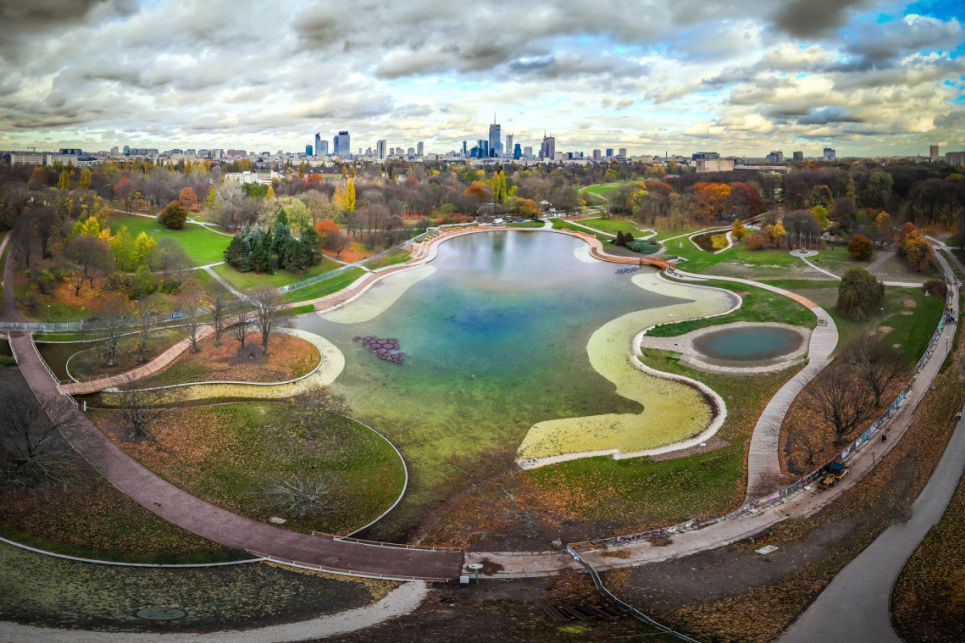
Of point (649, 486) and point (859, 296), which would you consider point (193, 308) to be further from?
point (859, 296)

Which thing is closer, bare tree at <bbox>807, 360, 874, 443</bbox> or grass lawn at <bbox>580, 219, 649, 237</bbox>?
bare tree at <bbox>807, 360, 874, 443</bbox>

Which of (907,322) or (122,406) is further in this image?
(907,322)

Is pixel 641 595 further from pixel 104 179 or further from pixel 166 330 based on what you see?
pixel 104 179

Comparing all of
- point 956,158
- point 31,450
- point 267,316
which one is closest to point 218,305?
point 267,316

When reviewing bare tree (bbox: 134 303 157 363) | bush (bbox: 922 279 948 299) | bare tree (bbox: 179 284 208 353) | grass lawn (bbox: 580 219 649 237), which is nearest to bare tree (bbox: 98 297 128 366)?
bare tree (bbox: 134 303 157 363)

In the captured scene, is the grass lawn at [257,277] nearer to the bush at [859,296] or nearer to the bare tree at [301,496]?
the bare tree at [301,496]

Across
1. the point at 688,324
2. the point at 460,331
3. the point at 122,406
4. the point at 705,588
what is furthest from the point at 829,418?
the point at 122,406

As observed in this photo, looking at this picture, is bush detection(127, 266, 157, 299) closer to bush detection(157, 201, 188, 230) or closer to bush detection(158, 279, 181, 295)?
bush detection(158, 279, 181, 295)

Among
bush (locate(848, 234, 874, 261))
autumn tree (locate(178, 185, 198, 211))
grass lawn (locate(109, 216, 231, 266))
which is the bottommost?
grass lawn (locate(109, 216, 231, 266))
